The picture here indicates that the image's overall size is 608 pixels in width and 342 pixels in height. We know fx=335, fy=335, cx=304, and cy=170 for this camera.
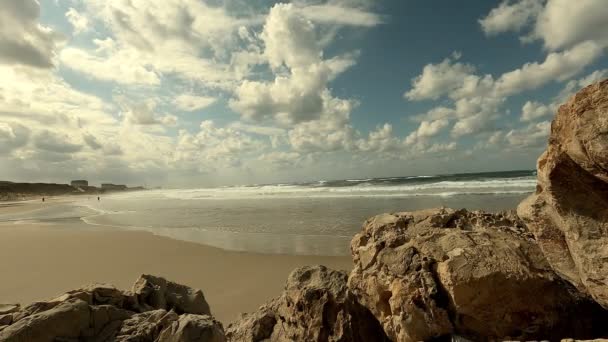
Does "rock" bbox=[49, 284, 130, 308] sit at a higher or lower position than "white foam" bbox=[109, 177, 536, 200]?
lower

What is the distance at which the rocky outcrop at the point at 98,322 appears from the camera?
289 centimetres

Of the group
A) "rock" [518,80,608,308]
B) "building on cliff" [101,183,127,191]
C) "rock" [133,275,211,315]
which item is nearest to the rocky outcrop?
"rock" [133,275,211,315]

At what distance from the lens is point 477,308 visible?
2906 mm

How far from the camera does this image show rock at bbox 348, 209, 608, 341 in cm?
287

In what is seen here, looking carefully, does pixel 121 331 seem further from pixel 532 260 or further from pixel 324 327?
pixel 532 260

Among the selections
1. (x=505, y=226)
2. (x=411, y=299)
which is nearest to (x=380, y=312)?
(x=411, y=299)

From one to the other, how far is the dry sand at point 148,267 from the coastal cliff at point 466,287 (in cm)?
252

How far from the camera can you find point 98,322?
128 inches

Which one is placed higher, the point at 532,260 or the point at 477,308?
the point at 532,260

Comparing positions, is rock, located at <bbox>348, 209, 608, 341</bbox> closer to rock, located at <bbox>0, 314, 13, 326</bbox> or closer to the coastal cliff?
the coastal cliff

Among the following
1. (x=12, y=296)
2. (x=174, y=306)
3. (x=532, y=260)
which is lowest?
(x=12, y=296)

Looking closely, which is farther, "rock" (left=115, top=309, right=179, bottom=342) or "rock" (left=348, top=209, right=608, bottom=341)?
"rock" (left=115, top=309, right=179, bottom=342)

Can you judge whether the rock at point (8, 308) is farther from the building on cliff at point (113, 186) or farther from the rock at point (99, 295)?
the building on cliff at point (113, 186)

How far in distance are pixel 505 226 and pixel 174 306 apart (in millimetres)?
4284
